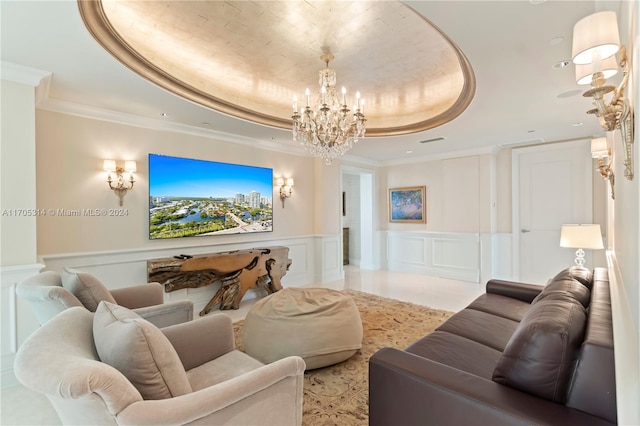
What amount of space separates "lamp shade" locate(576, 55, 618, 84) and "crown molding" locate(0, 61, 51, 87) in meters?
3.73

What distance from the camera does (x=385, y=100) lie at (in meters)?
4.25

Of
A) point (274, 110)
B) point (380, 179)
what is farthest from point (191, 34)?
point (380, 179)

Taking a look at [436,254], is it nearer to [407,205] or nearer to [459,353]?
[407,205]

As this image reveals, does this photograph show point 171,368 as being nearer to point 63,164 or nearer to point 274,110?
point 63,164

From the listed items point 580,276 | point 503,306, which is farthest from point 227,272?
point 580,276

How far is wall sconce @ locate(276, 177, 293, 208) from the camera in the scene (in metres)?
5.16

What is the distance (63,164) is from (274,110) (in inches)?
101

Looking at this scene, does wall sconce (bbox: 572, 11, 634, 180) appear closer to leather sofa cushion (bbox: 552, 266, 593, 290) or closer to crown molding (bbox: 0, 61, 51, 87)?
leather sofa cushion (bbox: 552, 266, 593, 290)

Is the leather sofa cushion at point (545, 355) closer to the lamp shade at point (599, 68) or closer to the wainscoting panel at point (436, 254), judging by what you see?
the lamp shade at point (599, 68)

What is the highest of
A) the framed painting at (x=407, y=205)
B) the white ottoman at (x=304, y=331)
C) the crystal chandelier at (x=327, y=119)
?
the crystal chandelier at (x=327, y=119)

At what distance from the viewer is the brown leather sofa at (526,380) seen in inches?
40.3

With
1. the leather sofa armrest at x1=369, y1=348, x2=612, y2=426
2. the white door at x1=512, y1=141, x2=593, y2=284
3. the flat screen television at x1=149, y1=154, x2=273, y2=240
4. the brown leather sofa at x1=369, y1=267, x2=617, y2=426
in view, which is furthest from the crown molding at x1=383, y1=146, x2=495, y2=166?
the leather sofa armrest at x1=369, y1=348, x2=612, y2=426

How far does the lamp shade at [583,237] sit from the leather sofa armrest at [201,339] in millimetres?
3813

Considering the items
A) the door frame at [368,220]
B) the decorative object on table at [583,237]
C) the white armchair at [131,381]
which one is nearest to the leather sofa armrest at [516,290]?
the decorative object on table at [583,237]
